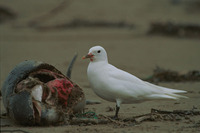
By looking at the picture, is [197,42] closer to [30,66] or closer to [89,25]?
[89,25]

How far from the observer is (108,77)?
5.41 m

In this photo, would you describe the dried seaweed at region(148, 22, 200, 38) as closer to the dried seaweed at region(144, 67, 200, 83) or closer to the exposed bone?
the dried seaweed at region(144, 67, 200, 83)

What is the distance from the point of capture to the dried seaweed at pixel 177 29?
1571 cm

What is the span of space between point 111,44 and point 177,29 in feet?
9.51

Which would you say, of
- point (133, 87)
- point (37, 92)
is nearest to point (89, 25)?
point (133, 87)

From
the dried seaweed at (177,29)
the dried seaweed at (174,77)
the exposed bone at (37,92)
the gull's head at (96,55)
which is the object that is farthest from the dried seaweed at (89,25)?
the exposed bone at (37,92)

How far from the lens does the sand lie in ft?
20.2

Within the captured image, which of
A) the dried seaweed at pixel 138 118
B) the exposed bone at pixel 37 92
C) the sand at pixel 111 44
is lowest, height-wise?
the dried seaweed at pixel 138 118

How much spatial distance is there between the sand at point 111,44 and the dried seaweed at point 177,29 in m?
0.26

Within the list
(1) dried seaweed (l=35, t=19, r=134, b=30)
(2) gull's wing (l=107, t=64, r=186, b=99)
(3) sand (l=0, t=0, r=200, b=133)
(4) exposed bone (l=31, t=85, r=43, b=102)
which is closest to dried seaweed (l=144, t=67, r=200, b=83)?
(3) sand (l=0, t=0, r=200, b=133)

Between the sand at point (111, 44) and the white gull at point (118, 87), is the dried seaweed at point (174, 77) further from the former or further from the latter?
the white gull at point (118, 87)

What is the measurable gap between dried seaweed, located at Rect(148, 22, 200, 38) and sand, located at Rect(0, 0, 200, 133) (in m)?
0.26

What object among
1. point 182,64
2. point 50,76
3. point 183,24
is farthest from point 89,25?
point 50,76

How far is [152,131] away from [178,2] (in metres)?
18.3
